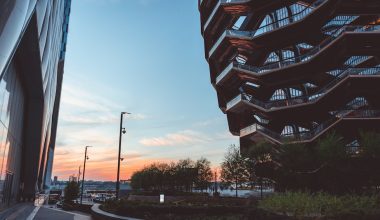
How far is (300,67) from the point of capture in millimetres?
48062

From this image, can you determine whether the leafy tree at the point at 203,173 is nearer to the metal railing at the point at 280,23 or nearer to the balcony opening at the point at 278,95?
the balcony opening at the point at 278,95

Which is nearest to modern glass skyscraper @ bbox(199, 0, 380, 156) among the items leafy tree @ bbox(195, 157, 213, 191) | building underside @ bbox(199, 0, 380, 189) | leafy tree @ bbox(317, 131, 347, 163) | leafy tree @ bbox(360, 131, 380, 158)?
building underside @ bbox(199, 0, 380, 189)

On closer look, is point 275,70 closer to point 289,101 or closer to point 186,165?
point 289,101

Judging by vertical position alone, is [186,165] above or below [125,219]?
above

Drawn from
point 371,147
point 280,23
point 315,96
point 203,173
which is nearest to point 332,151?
point 371,147

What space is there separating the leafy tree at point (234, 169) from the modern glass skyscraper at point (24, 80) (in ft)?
92.8

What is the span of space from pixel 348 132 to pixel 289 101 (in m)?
8.46

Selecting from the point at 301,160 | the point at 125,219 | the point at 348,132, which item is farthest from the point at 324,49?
the point at 125,219

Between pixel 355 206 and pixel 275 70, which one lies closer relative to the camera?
pixel 355 206

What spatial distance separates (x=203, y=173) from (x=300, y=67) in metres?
37.2

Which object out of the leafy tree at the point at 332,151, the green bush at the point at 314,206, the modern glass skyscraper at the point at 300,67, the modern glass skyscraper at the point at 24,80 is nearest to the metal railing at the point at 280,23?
the modern glass skyscraper at the point at 300,67

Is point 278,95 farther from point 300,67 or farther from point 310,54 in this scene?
point 310,54

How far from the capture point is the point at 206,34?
62906 mm

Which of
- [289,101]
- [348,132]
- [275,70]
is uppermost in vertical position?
[275,70]
